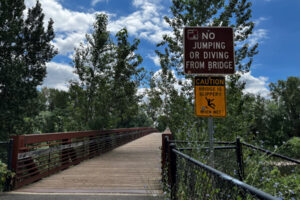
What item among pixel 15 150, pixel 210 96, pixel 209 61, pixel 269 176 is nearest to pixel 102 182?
pixel 15 150

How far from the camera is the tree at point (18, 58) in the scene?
17.2 metres

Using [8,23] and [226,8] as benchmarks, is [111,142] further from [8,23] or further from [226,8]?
[8,23]

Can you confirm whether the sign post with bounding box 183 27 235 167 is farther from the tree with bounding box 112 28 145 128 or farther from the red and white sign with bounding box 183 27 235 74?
the tree with bounding box 112 28 145 128

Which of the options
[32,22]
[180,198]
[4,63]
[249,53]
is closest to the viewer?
[180,198]

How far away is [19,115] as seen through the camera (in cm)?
1741

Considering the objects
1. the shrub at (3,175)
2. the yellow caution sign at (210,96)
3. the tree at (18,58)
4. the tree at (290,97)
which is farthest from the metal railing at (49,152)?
the tree at (290,97)

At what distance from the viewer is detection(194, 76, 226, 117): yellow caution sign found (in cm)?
398

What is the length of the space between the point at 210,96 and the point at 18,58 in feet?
70.8

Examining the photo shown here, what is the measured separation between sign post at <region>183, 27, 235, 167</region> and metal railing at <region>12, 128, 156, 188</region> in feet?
13.4

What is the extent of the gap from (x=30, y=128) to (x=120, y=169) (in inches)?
538

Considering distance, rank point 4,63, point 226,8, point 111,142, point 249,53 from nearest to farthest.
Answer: point 226,8 → point 249,53 → point 111,142 → point 4,63

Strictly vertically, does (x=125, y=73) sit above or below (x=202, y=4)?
below

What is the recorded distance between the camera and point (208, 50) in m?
4.16

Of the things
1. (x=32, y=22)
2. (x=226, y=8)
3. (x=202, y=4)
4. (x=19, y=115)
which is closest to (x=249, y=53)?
(x=226, y=8)
